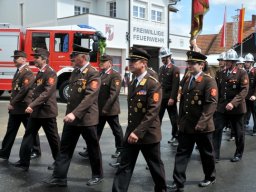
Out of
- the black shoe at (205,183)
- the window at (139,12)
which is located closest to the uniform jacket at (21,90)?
the black shoe at (205,183)

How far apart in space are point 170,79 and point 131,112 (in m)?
3.60

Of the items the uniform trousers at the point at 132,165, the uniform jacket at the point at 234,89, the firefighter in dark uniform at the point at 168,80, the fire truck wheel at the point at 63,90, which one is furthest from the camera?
the fire truck wheel at the point at 63,90

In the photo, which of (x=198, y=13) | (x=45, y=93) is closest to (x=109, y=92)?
(x=45, y=93)

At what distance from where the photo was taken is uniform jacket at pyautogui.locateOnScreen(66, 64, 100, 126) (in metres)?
5.01

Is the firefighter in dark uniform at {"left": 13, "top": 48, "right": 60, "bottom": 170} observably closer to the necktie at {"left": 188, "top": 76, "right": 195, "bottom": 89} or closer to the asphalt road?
the asphalt road

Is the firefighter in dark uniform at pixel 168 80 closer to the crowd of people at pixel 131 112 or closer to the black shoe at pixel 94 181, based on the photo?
the crowd of people at pixel 131 112

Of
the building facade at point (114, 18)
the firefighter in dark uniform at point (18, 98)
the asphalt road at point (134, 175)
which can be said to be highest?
the building facade at point (114, 18)

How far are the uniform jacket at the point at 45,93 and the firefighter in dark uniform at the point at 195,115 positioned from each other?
2.07 metres

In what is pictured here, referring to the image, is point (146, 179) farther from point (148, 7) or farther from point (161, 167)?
point (148, 7)

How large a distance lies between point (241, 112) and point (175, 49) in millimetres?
23861

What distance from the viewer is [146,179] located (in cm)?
567

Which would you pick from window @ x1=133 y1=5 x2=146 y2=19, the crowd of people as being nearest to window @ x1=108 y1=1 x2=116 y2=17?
window @ x1=133 y1=5 x2=146 y2=19

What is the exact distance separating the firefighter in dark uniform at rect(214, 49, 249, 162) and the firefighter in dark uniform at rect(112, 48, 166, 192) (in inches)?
98.1

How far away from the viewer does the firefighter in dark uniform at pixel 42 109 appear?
5.87 meters
